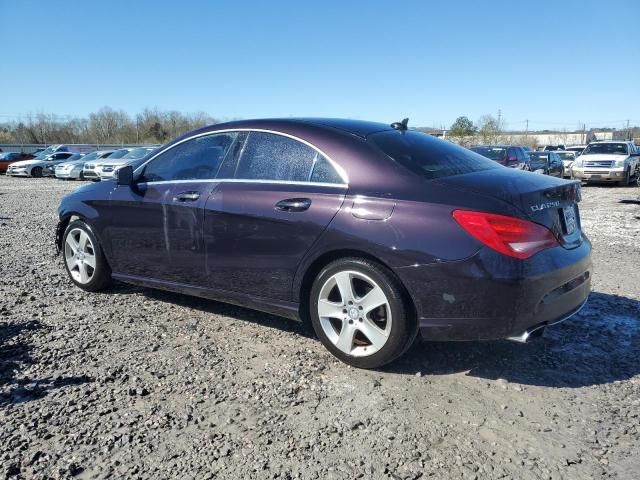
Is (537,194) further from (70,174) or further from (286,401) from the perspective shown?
(70,174)

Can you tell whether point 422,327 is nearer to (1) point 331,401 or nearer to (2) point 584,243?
(1) point 331,401

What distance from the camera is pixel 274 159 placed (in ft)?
12.9

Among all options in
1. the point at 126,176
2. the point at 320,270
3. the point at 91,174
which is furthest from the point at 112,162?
the point at 320,270

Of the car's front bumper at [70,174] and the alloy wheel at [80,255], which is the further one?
the car's front bumper at [70,174]

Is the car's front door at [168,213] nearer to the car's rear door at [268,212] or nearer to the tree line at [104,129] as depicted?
the car's rear door at [268,212]

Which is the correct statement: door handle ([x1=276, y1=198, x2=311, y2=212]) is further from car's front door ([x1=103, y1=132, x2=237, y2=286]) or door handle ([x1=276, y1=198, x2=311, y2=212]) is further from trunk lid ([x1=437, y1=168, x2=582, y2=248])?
trunk lid ([x1=437, y1=168, x2=582, y2=248])

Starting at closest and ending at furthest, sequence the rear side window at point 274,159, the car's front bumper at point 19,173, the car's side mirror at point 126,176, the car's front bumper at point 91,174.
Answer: the rear side window at point 274,159, the car's side mirror at point 126,176, the car's front bumper at point 91,174, the car's front bumper at point 19,173

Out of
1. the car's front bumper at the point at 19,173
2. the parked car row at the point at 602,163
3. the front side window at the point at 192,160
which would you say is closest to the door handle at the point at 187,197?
the front side window at the point at 192,160

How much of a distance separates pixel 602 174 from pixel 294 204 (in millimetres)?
19752

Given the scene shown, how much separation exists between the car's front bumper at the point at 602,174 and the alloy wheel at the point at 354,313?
774 inches

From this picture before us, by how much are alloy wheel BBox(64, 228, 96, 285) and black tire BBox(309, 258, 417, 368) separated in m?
2.71

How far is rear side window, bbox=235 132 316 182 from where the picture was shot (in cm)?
378

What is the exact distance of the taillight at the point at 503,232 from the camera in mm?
3008

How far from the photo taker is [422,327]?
3244 mm
